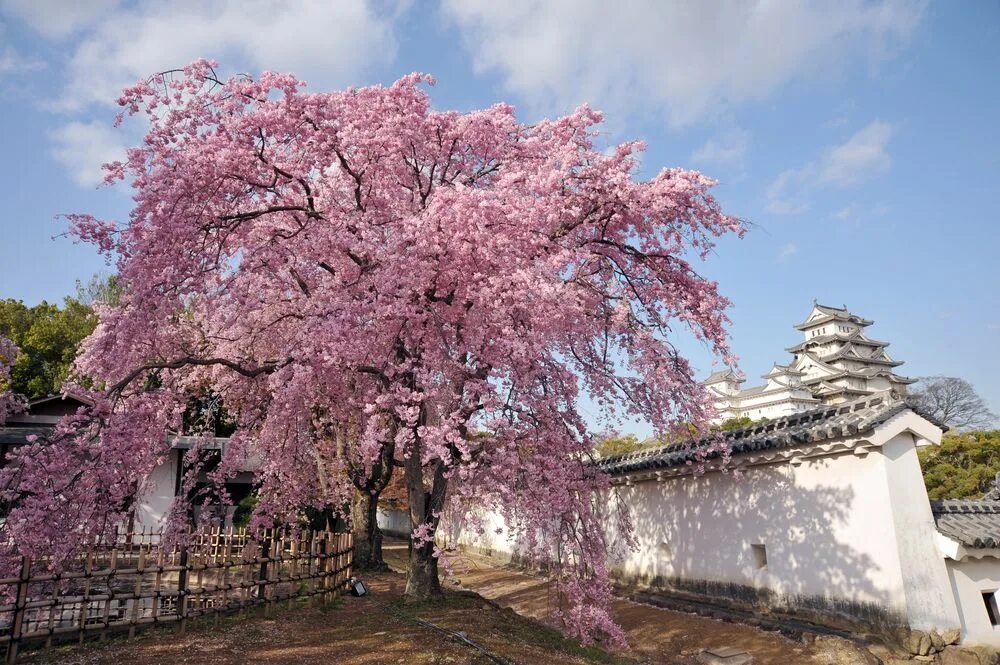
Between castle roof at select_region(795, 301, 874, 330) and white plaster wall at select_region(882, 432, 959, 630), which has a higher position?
castle roof at select_region(795, 301, 874, 330)

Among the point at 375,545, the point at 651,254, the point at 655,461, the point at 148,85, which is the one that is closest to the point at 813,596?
the point at 655,461

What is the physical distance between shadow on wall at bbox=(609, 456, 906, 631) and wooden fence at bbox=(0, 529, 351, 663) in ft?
27.4

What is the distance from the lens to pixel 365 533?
18.6 m

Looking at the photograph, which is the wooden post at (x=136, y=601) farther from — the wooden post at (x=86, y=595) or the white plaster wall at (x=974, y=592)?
the white plaster wall at (x=974, y=592)

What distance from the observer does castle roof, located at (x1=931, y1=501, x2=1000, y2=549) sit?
11531 mm

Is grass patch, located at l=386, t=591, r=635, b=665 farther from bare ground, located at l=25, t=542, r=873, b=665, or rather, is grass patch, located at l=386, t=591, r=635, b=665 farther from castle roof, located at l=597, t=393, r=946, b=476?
castle roof, located at l=597, t=393, r=946, b=476

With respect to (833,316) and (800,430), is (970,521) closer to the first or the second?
(800,430)

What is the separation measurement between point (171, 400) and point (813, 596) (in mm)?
12946

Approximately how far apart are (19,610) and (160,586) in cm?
215

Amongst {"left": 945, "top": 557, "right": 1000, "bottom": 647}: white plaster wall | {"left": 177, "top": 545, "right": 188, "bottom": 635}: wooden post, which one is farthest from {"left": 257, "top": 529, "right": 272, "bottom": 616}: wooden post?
{"left": 945, "top": 557, "right": 1000, "bottom": 647}: white plaster wall

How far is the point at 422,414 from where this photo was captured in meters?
11.0

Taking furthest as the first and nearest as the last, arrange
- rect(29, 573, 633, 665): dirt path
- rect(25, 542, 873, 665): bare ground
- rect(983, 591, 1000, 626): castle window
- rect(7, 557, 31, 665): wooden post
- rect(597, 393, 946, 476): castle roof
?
1. rect(983, 591, 1000, 626): castle window
2. rect(597, 393, 946, 476): castle roof
3. rect(25, 542, 873, 665): bare ground
4. rect(29, 573, 633, 665): dirt path
5. rect(7, 557, 31, 665): wooden post

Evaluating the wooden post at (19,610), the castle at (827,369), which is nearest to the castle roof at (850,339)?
the castle at (827,369)

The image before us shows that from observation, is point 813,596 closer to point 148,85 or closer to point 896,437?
point 896,437
